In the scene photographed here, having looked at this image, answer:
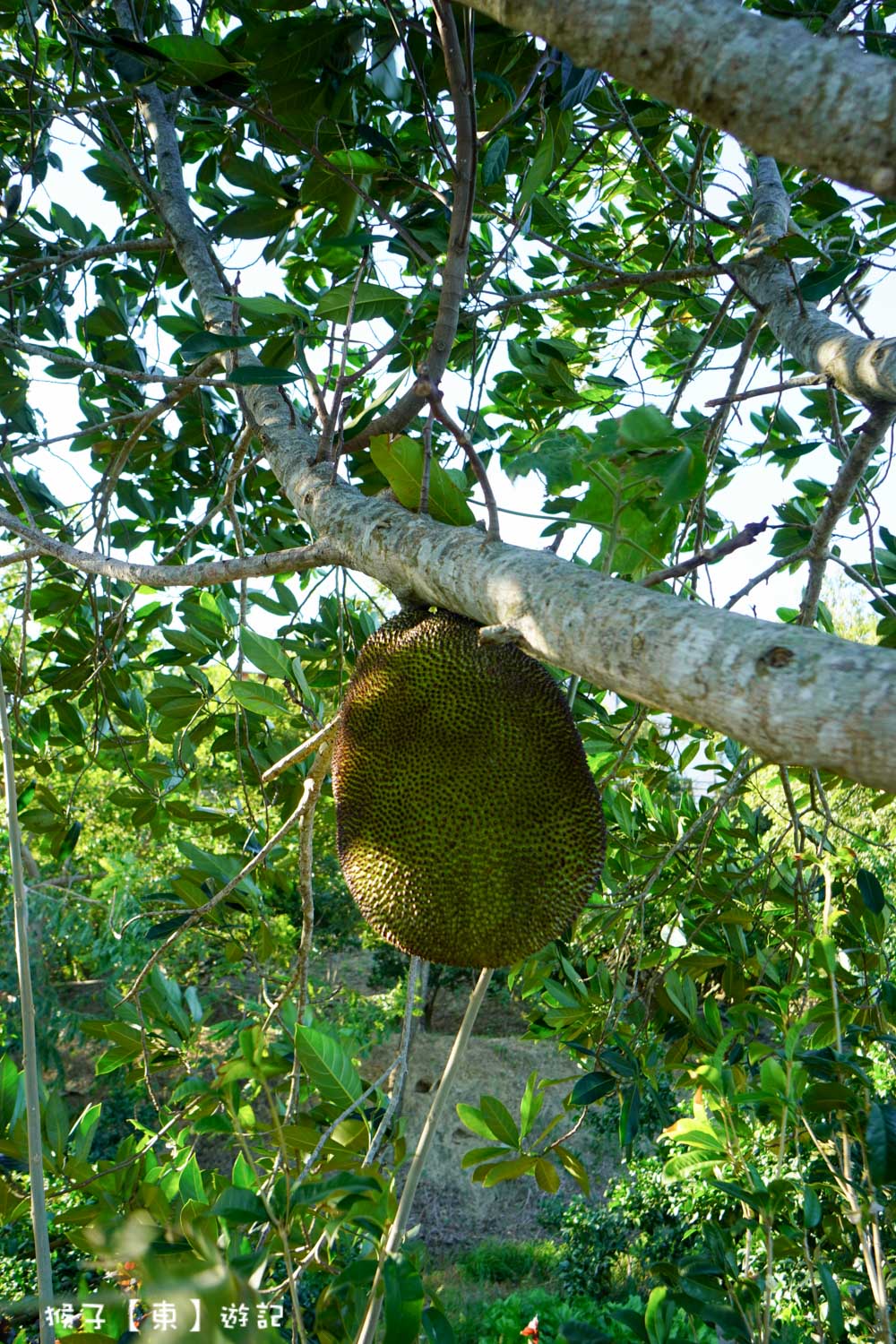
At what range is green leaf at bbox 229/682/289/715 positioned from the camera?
4.56 feet

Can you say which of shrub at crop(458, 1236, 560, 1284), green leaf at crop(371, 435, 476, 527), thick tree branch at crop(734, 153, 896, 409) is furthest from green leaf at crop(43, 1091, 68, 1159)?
shrub at crop(458, 1236, 560, 1284)

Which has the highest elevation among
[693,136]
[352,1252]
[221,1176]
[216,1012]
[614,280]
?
[693,136]

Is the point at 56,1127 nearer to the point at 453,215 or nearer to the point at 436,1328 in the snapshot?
the point at 436,1328

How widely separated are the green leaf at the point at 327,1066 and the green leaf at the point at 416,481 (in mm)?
548

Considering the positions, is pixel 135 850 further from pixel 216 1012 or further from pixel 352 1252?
pixel 352 1252

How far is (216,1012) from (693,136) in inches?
426

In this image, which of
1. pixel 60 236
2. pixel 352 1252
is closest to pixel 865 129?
pixel 352 1252

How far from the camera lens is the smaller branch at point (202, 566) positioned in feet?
3.56

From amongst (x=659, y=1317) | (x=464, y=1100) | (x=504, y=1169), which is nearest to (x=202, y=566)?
(x=504, y=1169)

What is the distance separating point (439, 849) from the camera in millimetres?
1014

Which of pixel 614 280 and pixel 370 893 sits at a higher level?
pixel 614 280

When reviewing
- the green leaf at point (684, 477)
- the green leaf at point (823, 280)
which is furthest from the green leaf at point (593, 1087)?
the green leaf at point (823, 280)

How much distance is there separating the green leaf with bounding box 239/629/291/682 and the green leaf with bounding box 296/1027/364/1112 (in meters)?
0.52

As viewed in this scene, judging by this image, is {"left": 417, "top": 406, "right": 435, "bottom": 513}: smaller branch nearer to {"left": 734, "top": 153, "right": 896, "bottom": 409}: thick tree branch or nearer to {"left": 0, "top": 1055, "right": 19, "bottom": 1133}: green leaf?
{"left": 734, "top": 153, "right": 896, "bottom": 409}: thick tree branch
